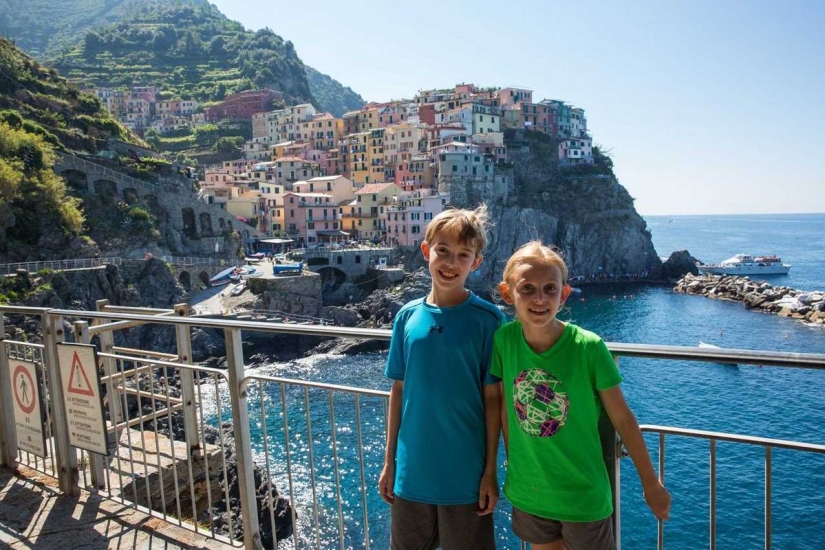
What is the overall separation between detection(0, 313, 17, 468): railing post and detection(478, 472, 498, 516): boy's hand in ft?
14.2

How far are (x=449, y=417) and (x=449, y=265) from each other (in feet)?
2.21

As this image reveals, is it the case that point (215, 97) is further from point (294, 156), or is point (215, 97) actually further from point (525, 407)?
point (525, 407)

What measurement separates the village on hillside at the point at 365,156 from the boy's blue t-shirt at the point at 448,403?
55.5 m

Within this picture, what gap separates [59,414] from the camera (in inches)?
184

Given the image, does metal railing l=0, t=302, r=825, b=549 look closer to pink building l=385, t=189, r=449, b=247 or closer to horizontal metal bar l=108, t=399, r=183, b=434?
horizontal metal bar l=108, t=399, r=183, b=434

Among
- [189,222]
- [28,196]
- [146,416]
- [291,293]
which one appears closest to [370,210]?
[189,222]

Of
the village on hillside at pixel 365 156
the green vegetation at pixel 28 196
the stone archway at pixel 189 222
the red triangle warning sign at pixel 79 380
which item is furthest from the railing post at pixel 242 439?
the village on hillside at pixel 365 156

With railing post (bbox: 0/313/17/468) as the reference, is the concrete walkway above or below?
below

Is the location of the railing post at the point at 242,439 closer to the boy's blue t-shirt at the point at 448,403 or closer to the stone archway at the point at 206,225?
the boy's blue t-shirt at the point at 448,403

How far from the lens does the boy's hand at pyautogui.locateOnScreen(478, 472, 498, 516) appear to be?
2660 mm

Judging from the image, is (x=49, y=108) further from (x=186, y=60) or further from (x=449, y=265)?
(x=186, y=60)

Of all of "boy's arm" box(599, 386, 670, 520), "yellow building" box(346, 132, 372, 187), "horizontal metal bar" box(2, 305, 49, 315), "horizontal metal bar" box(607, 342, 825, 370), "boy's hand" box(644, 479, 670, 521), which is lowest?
"boy's hand" box(644, 479, 670, 521)

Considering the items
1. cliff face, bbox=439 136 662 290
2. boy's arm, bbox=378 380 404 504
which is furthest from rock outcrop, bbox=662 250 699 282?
boy's arm, bbox=378 380 404 504

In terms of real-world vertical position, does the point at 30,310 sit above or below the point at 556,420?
above
